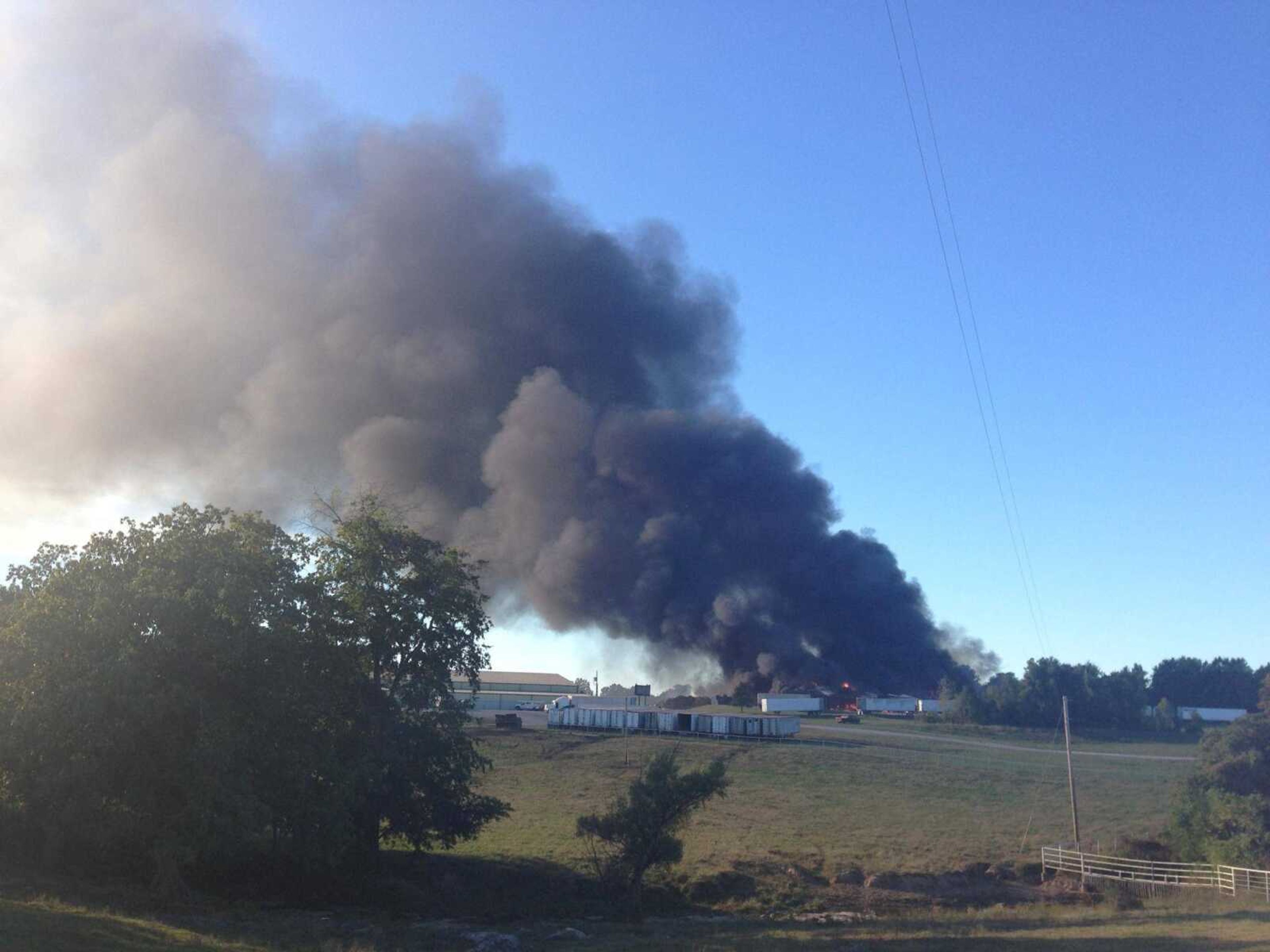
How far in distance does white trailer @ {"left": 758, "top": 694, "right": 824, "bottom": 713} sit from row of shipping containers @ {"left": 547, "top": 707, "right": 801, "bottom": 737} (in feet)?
23.7

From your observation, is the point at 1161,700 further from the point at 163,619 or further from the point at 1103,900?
the point at 163,619

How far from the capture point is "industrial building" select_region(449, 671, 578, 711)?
9969cm

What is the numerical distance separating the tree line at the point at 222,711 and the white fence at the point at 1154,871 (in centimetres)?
1937

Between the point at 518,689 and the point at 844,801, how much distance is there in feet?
313

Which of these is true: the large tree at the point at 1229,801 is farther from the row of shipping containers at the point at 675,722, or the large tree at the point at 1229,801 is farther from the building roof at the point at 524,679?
the building roof at the point at 524,679

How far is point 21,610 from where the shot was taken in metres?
24.3

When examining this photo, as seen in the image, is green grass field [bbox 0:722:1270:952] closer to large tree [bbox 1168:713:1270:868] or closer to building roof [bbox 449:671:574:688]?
large tree [bbox 1168:713:1270:868]

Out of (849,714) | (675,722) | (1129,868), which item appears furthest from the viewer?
(849,714)

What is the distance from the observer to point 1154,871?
3381 cm

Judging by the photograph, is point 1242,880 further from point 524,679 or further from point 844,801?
point 524,679

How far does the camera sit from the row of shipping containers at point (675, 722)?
64.8m

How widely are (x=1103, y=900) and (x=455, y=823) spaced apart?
792 inches

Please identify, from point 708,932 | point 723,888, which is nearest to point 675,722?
point 723,888

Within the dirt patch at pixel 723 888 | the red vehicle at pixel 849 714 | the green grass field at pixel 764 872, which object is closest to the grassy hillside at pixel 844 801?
the green grass field at pixel 764 872
